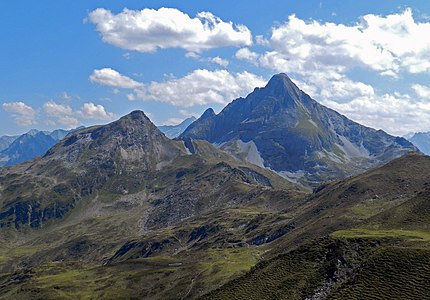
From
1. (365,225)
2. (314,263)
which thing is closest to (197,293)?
(365,225)

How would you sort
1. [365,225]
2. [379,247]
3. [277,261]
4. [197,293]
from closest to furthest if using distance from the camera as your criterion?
[379,247]
[277,261]
[365,225]
[197,293]

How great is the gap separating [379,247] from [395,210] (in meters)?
51.9

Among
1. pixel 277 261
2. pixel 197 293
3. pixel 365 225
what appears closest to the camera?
pixel 277 261

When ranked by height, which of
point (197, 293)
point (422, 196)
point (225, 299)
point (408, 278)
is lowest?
point (197, 293)

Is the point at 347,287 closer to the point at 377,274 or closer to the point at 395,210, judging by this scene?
the point at 377,274

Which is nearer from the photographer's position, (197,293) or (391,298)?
(391,298)

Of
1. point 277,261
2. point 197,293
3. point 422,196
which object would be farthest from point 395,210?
point 197,293

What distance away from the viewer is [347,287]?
3743 inches

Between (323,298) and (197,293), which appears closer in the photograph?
(323,298)

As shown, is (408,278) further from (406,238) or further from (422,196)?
(422,196)

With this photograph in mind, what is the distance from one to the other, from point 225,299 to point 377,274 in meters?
36.2

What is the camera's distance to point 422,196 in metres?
153

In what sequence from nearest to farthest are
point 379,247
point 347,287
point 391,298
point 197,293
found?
1. point 391,298
2. point 347,287
3. point 379,247
4. point 197,293

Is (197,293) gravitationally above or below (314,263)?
below
